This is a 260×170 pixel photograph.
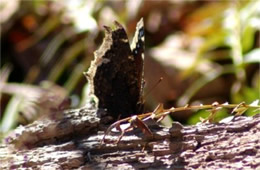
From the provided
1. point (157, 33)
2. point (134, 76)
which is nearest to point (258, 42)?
point (157, 33)

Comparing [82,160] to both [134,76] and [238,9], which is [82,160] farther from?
[238,9]

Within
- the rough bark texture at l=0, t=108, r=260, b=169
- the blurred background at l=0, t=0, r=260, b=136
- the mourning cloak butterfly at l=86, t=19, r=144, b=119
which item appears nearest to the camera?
the rough bark texture at l=0, t=108, r=260, b=169

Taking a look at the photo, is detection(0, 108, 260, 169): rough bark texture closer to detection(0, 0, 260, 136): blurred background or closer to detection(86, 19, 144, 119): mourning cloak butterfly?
detection(86, 19, 144, 119): mourning cloak butterfly

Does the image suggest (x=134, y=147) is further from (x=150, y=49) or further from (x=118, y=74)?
(x=150, y=49)

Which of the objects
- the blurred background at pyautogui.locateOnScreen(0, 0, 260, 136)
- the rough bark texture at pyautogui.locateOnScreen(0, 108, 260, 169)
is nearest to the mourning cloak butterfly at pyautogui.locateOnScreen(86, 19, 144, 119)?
the rough bark texture at pyautogui.locateOnScreen(0, 108, 260, 169)

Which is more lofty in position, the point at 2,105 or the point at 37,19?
the point at 37,19
